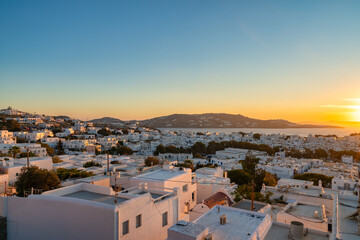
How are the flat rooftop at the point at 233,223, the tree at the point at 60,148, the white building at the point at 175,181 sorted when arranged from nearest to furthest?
the flat rooftop at the point at 233,223 → the white building at the point at 175,181 → the tree at the point at 60,148

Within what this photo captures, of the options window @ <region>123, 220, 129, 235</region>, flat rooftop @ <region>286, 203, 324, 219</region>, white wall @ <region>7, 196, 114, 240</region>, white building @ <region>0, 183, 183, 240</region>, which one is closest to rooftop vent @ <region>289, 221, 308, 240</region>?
white building @ <region>0, 183, 183, 240</region>

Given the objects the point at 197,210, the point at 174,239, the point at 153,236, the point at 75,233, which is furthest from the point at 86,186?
the point at 197,210

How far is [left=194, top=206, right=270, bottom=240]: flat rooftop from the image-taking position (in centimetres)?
671

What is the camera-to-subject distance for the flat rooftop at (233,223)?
22.0ft

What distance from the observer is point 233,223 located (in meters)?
7.43

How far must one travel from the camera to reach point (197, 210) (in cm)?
1361

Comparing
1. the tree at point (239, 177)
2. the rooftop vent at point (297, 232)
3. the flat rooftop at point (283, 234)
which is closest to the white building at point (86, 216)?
the flat rooftop at point (283, 234)

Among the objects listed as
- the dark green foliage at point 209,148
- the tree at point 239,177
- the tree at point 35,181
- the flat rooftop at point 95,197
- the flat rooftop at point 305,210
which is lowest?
the dark green foliage at point 209,148

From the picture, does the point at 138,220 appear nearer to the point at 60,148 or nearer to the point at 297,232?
the point at 297,232

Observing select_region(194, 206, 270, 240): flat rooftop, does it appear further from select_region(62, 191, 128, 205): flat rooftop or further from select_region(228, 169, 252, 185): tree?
select_region(228, 169, 252, 185): tree

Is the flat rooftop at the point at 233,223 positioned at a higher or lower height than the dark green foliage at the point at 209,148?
higher

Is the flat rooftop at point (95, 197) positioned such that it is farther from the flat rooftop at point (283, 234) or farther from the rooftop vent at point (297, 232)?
the rooftop vent at point (297, 232)

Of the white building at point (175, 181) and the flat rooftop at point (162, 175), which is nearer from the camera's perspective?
the white building at point (175, 181)

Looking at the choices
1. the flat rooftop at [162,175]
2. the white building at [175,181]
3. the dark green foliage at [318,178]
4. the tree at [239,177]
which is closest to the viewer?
the white building at [175,181]
